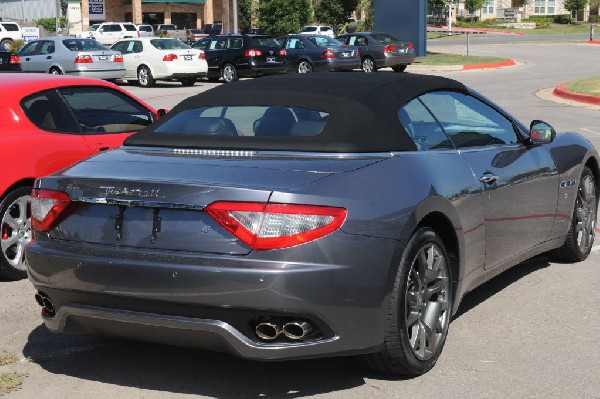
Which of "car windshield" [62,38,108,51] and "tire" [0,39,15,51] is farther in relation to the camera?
"tire" [0,39,15,51]

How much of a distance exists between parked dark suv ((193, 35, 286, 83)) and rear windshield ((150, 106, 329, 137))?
2915 centimetres

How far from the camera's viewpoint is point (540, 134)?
6738 millimetres

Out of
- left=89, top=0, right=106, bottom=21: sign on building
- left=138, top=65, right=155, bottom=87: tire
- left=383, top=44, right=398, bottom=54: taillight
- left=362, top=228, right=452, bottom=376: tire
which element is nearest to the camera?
left=362, top=228, right=452, bottom=376: tire

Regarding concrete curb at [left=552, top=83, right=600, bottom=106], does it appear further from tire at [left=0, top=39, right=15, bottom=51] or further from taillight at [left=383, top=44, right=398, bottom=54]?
tire at [left=0, top=39, right=15, bottom=51]

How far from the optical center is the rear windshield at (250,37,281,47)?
35562 millimetres

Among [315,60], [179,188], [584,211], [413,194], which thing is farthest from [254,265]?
[315,60]

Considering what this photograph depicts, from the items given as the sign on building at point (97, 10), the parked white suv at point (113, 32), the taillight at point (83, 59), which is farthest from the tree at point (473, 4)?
the taillight at point (83, 59)

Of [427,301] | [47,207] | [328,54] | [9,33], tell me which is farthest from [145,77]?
[9,33]

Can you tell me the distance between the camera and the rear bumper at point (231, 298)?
177 inches

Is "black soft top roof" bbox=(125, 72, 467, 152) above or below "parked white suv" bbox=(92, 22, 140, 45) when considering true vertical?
above

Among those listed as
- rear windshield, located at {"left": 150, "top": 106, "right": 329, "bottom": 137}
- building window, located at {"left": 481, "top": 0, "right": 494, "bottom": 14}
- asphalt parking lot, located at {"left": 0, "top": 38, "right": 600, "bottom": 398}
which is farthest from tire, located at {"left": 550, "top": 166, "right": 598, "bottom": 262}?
building window, located at {"left": 481, "top": 0, "right": 494, "bottom": 14}

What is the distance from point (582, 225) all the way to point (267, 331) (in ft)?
12.5

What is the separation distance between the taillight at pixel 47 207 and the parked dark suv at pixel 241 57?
30.0m

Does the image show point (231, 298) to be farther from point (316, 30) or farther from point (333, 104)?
point (316, 30)
